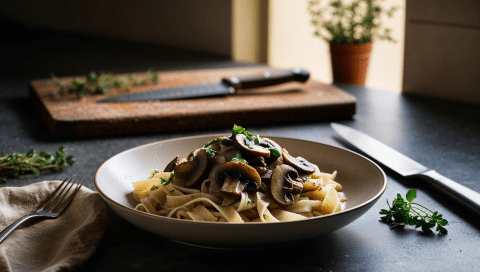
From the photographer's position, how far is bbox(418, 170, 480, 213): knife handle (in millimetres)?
1186

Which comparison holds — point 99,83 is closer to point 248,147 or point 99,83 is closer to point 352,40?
point 352,40

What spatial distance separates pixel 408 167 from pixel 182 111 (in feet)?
3.07

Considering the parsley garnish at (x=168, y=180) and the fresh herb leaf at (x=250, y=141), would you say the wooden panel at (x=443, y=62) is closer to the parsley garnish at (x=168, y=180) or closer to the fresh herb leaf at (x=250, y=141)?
the fresh herb leaf at (x=250, y=141)

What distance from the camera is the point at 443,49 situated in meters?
2.37

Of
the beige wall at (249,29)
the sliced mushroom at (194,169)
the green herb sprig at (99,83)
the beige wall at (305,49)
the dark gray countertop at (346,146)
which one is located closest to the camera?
the dark gray countertop at (346,146)

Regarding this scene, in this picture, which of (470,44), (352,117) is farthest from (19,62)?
(470,44)

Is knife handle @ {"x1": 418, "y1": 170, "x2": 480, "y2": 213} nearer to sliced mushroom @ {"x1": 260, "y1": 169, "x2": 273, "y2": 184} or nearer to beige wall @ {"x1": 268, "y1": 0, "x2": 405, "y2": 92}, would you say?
sliced mushroom @ {"x1": 260, "y1": 169, "x2": 273, "y2": 184}

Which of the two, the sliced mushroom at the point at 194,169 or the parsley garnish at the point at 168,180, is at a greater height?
the sliced mushroom at the point at 194,169

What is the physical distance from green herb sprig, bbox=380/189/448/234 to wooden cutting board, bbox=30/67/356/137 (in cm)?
98

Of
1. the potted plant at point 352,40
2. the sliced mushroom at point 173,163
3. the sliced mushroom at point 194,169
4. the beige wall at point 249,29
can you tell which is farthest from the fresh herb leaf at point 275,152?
the beige wall at point 249,29

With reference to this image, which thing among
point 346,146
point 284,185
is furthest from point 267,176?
point 346,146

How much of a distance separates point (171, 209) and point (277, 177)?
0.77 ft

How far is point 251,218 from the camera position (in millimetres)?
1089

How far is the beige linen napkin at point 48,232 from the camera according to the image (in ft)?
3.25
